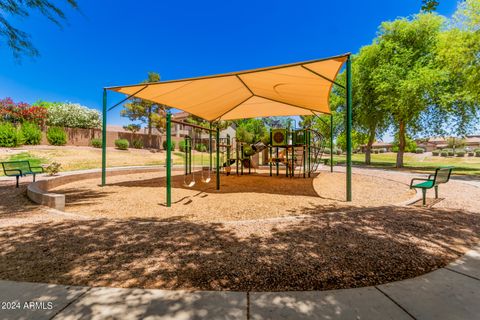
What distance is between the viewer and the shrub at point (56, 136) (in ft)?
78.8

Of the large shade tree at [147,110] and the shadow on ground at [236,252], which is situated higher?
the large shade tree at [147,110]

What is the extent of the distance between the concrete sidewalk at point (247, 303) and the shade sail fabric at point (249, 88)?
15.6 feet

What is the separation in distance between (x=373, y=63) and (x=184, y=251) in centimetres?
2258

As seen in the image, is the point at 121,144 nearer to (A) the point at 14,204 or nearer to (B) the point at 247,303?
(A) the point at 14,204

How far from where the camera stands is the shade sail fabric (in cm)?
618

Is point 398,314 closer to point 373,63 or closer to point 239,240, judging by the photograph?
point 239,240

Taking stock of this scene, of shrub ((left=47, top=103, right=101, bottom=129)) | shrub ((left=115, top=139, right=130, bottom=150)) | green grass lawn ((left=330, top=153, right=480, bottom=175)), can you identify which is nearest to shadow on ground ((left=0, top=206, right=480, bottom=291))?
green grass lawn ((left=330, top=153, right=480, bottom=175))

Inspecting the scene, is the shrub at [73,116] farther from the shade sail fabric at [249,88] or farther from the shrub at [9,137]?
the shade sail fabric at [249,88]

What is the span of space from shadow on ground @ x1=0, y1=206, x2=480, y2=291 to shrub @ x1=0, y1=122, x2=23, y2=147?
72.3 feet

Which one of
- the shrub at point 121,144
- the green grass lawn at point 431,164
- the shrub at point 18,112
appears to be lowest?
the green grass lawn at point 431,164

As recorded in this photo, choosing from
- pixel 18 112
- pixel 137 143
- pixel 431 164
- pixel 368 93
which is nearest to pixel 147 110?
pixel 137 143

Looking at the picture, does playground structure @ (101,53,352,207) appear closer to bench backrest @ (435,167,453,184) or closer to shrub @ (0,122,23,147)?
bench backrest @ (435,167,453,184)

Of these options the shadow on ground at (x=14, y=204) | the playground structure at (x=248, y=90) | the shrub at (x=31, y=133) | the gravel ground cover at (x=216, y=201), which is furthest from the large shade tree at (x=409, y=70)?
the shrub at (x=31, y=133)

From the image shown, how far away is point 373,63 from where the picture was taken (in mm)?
19891
